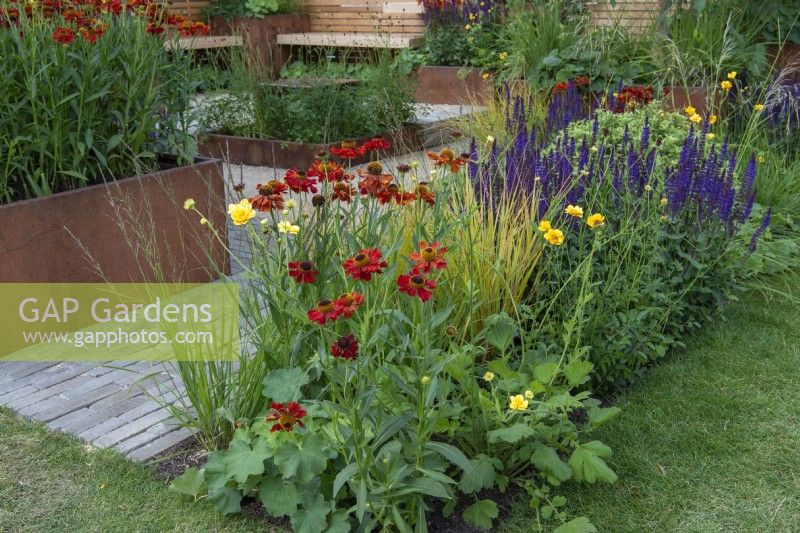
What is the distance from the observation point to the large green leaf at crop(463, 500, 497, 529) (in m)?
2.20

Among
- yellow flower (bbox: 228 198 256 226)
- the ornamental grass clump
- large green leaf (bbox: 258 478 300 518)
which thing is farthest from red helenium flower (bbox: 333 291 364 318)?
large green leaf (bbox: 258 478 300 518)

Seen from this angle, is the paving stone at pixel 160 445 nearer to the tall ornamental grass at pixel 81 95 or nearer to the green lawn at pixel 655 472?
the green lawn at pixel 655 472

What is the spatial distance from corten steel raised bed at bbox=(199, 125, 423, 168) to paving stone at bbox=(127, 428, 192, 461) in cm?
327

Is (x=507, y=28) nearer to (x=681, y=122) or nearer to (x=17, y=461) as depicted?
(x=681, y=122)

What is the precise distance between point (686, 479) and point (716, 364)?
0.80m

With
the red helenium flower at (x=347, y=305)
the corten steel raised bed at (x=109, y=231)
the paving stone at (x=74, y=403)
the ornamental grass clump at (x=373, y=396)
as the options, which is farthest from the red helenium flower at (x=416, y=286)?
the paving stone at (x=74, y=403)

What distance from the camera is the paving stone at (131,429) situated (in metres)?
2.62

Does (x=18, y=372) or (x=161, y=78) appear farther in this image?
(x=161, y=78)

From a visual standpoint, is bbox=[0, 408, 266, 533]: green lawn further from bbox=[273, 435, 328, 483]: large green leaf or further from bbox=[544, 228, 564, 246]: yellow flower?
bbox=[544, 228, 564, 246]: yellow flower

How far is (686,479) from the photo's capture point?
244 cm

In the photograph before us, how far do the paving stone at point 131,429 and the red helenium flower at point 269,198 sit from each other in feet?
2.92

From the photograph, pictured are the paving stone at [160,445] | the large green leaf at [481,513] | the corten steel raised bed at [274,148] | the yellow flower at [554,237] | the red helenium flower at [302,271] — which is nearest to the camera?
the red helenium flower at [302,271]

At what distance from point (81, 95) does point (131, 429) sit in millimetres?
1540

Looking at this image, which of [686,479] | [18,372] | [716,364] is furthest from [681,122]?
[18,372]
